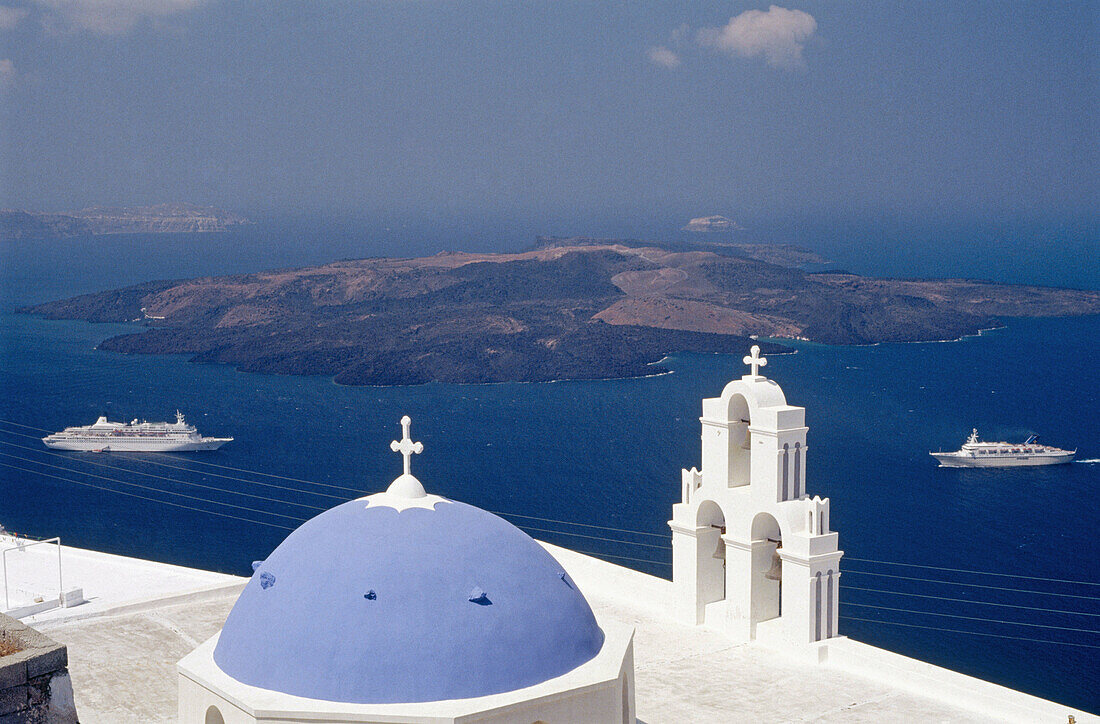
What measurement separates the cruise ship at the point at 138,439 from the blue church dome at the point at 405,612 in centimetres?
6681

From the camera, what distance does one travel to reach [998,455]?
232 feet

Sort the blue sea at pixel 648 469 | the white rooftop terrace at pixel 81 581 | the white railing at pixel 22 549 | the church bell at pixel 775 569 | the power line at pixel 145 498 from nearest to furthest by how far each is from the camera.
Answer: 1. the church bell at pixel 775 569
2. the white rooftop terrace at pixel 81 581
3. the white railing at pixel 22 549
4. the blue sea at pixel 648 469
5. the power line at pixel 145 498

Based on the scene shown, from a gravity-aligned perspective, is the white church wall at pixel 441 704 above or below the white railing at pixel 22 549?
above

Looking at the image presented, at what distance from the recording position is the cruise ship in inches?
2987

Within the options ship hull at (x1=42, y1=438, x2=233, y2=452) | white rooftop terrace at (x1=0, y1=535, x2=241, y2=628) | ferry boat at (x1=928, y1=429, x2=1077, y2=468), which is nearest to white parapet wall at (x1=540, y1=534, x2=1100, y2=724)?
white rooftop terrace at (x1=0, y1=535, x2=241, y2=628)

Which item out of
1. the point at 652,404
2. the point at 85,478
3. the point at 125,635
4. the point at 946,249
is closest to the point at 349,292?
the point at 652,404

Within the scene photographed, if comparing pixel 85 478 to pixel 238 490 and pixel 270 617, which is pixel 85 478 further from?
pixel 270 617

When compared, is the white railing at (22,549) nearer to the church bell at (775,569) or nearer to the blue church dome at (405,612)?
the blue church dome at (405,612)

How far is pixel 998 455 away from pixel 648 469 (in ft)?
64.7

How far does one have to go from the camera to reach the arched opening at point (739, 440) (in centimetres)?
1617

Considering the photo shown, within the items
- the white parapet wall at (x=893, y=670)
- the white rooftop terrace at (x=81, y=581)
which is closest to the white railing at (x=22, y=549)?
the white rooftop terrace at (x=81, y=581)

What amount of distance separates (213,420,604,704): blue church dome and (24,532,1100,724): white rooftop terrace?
3.20m

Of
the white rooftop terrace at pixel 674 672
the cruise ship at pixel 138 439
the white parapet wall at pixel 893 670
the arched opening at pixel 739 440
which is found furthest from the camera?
the cruise ship at pixel 138 439

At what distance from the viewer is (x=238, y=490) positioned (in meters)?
65.9
